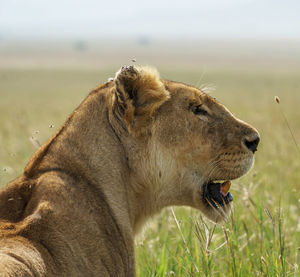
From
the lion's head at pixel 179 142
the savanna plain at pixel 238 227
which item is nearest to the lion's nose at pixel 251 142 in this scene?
the lion's head at pixel 179 142

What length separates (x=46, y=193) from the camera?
267 centimetres

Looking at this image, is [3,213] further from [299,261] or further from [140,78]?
[299,261]

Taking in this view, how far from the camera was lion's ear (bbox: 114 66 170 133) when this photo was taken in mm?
3055

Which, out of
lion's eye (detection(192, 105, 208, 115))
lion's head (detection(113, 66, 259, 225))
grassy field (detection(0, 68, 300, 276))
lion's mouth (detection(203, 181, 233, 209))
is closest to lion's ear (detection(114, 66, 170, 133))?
lion's head (detection(113, 66, 259, 225))

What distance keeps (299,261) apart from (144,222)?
1776mm

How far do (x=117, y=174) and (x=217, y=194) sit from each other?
856 mm

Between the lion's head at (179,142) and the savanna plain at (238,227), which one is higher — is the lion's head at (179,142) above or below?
above

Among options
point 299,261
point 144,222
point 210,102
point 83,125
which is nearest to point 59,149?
point 83,125

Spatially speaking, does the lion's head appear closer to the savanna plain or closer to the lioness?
the lioness

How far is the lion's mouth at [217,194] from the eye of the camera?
3.46 m

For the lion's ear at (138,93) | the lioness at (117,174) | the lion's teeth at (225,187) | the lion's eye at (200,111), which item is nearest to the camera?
the lioness at (117,174)

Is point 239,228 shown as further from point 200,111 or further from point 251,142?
point 200,111

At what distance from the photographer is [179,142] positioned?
3.26 meters

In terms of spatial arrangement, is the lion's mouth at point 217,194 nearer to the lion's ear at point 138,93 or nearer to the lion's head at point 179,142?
the lion's head at point 179,142
